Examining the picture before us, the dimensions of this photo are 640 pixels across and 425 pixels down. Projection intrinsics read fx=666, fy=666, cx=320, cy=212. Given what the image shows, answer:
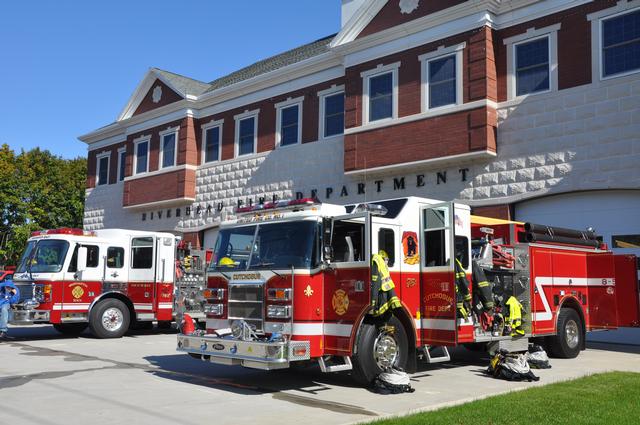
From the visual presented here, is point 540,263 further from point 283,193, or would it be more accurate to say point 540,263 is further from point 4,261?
point 4,261

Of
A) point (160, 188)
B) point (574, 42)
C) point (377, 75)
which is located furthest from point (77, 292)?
point (160, 188)

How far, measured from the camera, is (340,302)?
9.45m

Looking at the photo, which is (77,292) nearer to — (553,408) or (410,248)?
(410,248)

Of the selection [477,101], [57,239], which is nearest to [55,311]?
[57,239]

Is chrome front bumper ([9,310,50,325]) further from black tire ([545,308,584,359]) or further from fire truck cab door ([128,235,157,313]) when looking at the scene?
black tire ([545,308,584,359])

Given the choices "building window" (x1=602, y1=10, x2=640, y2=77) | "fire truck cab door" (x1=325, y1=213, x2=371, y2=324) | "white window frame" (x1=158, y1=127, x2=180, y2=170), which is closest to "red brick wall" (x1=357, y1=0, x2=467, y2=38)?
"building window" (x1=602, y1=10, x2=640, y2=77)

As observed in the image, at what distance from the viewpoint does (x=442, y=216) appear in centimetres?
1035

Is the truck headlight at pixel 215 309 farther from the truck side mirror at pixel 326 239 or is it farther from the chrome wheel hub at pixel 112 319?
the chrome wheel hub at pixel 112 319

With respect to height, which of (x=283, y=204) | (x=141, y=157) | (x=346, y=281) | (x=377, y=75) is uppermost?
(x=377, y=75)

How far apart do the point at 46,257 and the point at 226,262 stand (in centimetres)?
775

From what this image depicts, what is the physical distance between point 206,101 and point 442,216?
66.2ft

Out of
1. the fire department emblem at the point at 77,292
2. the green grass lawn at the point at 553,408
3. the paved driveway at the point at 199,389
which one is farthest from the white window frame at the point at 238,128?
the green grass lawn at the point at 553,408

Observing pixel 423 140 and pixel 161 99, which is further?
pixel 161 99

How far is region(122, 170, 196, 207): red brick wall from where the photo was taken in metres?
28.8
